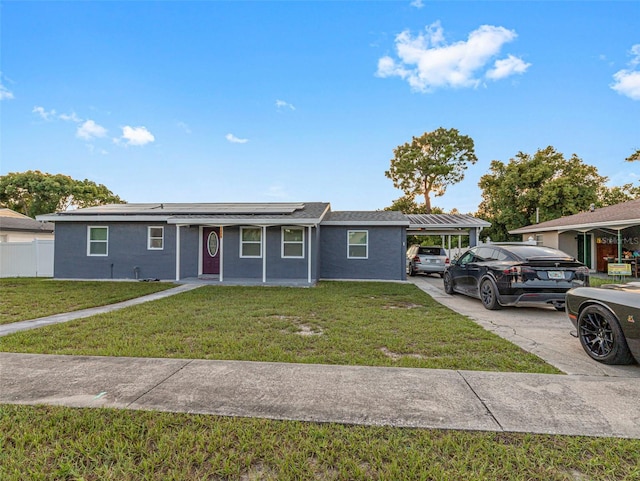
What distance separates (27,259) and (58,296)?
7990mm

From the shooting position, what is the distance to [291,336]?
4953 millimetres

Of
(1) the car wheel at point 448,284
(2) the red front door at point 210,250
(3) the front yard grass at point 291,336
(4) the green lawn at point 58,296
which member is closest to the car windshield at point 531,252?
(3) the front yard grass at point 291,336

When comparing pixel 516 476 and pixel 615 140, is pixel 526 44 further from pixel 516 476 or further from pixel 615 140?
pixel 516 476

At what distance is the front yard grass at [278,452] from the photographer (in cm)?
193

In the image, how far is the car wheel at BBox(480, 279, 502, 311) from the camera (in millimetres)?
7151

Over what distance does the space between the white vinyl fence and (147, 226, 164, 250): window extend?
5319 mm

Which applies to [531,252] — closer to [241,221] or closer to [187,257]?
[241,221]

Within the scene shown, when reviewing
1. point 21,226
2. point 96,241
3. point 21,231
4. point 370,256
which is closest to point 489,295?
point 370,256

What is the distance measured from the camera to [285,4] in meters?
10.4

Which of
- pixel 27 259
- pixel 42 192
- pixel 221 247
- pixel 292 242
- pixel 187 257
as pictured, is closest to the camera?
pixel 292 242

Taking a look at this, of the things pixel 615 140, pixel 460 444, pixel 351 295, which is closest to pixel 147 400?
pixel 460 444

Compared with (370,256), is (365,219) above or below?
above

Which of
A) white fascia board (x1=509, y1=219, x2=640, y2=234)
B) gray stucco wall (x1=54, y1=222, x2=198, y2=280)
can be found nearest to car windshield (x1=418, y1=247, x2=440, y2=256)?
white fascia board (x1=509, y1=219, x2=640, y2=234)

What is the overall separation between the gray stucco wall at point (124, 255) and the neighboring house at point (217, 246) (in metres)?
0.04
